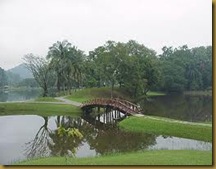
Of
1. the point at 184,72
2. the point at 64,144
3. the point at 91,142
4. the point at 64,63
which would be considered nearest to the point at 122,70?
the point at 64,63

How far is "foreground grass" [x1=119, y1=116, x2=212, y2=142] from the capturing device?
1877 centimetres

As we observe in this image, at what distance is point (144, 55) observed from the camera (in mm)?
54219

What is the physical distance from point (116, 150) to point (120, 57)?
31347 mm

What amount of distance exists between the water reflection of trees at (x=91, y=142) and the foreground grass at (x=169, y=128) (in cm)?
85

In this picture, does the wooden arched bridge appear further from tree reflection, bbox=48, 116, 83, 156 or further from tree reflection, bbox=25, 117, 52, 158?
tree reflection, bbox=48, 116, 83, 156

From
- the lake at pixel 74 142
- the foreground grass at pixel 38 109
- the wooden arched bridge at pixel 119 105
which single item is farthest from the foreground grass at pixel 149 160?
the foreground grass at pixel 38 109

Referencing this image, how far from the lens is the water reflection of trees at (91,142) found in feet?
57.0

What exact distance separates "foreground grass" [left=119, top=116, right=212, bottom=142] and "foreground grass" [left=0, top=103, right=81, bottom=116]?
957 cm

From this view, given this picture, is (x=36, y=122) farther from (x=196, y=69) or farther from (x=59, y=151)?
(x=196, y=69)

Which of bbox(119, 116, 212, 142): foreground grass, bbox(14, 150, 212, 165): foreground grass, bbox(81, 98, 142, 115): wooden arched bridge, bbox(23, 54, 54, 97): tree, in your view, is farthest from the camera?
bbox(23, 54, 54, 97): tree

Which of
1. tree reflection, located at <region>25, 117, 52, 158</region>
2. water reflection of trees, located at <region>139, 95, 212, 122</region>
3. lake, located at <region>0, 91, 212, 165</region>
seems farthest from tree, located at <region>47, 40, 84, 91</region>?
tree reflection, located at <region>25, 117, 52, 158</region>

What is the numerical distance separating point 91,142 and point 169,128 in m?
4.68

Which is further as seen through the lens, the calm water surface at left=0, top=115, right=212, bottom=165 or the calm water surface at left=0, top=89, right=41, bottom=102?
the calm water surface at left=0, top=89, right=41, bottom=102

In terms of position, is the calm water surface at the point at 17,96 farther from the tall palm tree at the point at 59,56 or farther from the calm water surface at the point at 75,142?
the calm water surface at the point at 75,142
